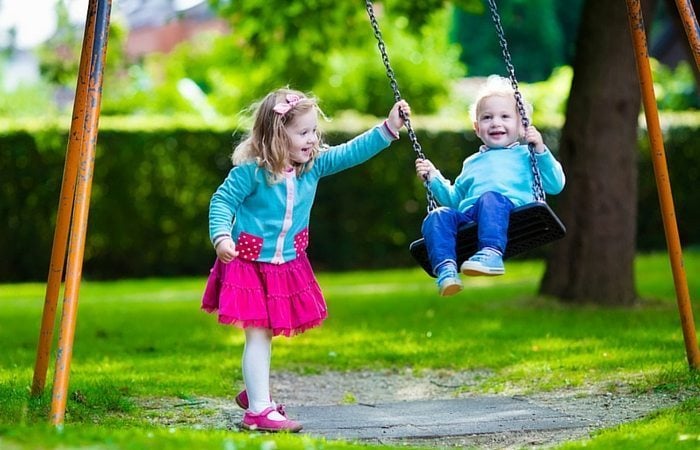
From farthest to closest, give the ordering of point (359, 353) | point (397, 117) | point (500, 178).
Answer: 1. point (359, 353)
2. point (500, 178)
3. point (397, 117)

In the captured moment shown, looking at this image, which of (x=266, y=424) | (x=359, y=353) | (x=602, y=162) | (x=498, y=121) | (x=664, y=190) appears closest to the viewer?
(x=266, y=424)

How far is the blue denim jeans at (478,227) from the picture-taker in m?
5.80

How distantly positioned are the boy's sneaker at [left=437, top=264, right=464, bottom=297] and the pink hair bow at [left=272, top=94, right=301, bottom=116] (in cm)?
103

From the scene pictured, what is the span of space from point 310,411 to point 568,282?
16.8 feet

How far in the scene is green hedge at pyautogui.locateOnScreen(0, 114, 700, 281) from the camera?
16.7 m

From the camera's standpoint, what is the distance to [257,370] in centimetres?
559

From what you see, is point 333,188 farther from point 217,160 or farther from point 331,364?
point 331,364

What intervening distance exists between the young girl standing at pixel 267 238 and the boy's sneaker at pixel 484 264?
2.35 feet

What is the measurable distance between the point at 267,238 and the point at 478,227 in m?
1.03

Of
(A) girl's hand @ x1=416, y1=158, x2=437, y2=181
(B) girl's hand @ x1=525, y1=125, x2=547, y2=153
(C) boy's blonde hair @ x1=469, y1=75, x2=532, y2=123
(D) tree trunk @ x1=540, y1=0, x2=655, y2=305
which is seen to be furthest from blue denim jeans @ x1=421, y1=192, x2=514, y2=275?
(D) tree trunk @ x1=540, y1=0, x2=655, y2=305

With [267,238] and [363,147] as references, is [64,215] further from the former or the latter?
[363,147]

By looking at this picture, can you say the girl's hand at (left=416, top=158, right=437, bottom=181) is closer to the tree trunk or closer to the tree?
the tree trunk

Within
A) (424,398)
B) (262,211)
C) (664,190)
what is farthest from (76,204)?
(664,190)

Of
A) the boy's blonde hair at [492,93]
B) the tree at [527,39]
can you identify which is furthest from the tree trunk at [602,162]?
the tree at [527,39]
